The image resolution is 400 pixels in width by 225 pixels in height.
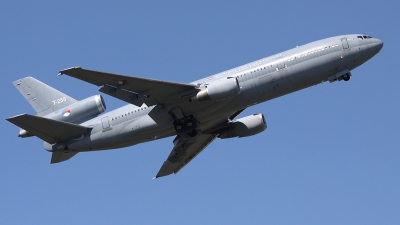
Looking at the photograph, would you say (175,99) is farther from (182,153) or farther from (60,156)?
(60,156)

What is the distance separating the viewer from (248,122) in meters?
58.8

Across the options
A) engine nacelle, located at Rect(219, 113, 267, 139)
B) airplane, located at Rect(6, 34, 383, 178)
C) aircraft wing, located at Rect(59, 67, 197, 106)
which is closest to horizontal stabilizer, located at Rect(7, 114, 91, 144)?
airplane, located at Rect(6, 34, 383, 178)

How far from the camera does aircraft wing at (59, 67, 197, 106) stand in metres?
49.3

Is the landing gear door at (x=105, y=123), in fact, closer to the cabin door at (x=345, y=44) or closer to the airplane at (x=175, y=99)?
the airplane at (x=175, y=99)

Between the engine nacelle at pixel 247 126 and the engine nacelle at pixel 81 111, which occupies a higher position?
the engine nacelle at pixel 81 111

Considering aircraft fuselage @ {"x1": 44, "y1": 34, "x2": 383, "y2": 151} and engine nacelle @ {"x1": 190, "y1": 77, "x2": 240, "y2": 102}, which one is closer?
engine nacelle @ {"x1": 190, "y1": 77, "x2": 240, "y2": 102}

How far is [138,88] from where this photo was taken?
5119 centimetres

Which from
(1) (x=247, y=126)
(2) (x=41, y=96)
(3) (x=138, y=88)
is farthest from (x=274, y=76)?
(2) (x=41, y=96)

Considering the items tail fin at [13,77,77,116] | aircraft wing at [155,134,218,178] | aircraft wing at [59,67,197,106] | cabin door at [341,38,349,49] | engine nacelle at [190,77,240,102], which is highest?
tail fin at [13,77,77,116]

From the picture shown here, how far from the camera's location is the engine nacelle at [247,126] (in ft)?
192

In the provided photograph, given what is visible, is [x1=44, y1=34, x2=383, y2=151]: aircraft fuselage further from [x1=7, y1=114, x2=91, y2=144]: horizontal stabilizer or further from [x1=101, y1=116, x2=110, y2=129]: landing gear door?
[x1=7, y1=114, x2=91, y2=144]: horizontal stabilizer

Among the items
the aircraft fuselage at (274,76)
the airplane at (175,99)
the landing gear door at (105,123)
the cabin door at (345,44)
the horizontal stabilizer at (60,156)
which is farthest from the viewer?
the horizontal stabilizer at (60,156)

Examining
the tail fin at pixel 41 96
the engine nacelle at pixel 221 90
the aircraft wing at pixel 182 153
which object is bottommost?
the aircraft wing at pixel 182 153

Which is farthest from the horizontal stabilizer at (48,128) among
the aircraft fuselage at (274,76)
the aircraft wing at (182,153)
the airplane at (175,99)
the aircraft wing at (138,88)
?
the aircraft wing at (182,153)
